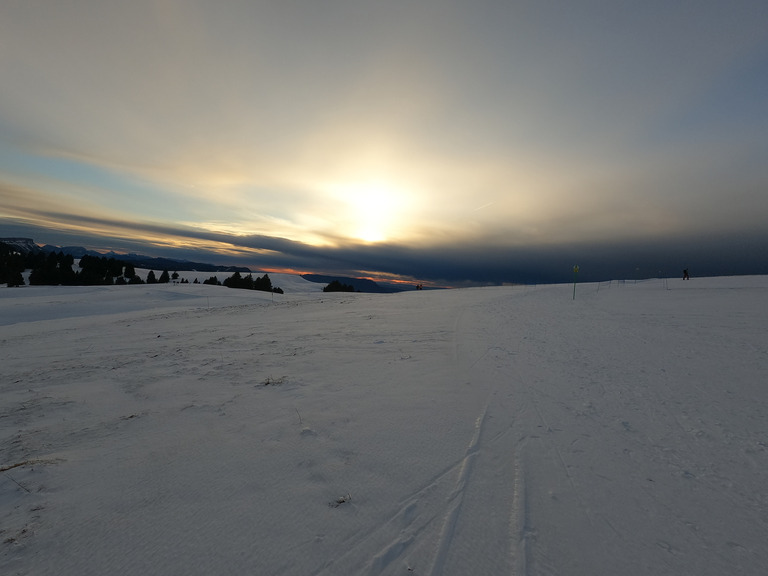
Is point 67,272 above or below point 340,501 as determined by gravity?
above

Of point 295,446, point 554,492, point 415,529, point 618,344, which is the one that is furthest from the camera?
point 618,344

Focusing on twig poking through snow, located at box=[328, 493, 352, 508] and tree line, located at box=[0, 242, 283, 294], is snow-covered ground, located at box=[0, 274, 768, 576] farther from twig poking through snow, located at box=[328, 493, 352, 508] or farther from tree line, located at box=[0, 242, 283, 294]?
tree line, located at box=[0, 242, 283, 294]

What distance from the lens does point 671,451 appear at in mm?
4340

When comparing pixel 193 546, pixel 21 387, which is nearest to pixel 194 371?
pixel 21 387

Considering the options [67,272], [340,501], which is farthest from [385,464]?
[67,272]

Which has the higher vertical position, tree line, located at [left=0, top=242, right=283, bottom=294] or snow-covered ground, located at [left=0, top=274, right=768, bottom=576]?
tree line, located at [left=0, top=242, right=283, bottom=294]

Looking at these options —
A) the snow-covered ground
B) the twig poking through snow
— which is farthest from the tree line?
the twig poking through snow

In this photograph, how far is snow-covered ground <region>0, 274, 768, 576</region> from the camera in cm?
265

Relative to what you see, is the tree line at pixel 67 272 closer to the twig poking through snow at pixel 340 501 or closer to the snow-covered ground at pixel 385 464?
the snow-covered ground at pixel 385 464

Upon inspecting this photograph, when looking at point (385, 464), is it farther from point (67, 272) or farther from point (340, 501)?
point (67, 272)

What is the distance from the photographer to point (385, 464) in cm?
389

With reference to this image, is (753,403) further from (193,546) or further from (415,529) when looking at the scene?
(193,546)

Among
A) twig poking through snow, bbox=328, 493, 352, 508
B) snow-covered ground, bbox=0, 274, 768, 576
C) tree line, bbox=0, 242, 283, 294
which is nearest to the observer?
snow-covered ground, bbox=0, 274, 768, 576

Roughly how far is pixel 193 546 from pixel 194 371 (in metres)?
5.80
